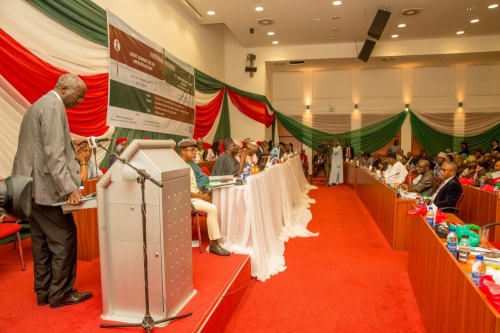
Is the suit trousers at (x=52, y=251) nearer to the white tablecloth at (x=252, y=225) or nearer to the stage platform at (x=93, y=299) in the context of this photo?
the stage platform at (x=93, y=299)

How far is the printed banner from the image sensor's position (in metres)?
4.95

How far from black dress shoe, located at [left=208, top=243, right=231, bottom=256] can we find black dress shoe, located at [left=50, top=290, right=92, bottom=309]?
1163 mm

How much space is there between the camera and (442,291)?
1786mm

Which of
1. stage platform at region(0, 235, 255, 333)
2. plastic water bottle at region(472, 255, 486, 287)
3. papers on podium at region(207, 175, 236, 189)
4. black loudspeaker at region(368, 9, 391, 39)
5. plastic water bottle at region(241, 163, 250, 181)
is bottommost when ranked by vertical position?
stage platform at region(0, 235, 255, 333)

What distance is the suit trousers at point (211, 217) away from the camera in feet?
9.89

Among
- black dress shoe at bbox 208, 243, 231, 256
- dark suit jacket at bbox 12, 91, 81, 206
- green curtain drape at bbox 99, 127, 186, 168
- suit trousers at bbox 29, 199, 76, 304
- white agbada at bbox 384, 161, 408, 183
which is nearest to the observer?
dark suit jacket at bbox 12, 91, 81, 206

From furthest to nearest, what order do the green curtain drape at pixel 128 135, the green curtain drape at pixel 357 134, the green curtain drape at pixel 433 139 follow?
the green curtain drape at pixel 357 134, the green curtain drape at pixel 433 139, the green curtain drape at pixel 128 135

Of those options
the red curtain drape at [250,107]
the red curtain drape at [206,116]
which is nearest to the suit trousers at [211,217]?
the red curtain drape at [206,116]

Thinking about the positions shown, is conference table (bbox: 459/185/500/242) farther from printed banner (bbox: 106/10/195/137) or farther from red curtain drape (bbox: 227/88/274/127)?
red curtain drape (bbox: 227/88/274/127)

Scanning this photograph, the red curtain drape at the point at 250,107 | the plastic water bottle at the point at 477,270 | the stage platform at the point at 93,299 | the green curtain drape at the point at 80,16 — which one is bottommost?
the stage platform at the point at 93,299

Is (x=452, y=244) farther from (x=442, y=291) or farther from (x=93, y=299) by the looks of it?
(x=93, y=299)

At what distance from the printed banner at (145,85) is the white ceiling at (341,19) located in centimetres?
160

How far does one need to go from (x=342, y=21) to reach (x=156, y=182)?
25.5 feet

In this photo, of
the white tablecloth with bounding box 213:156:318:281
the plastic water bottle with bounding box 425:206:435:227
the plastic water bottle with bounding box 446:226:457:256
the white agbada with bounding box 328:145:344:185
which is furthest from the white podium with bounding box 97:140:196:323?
the white agbada with bounding box 328:145:344:185
